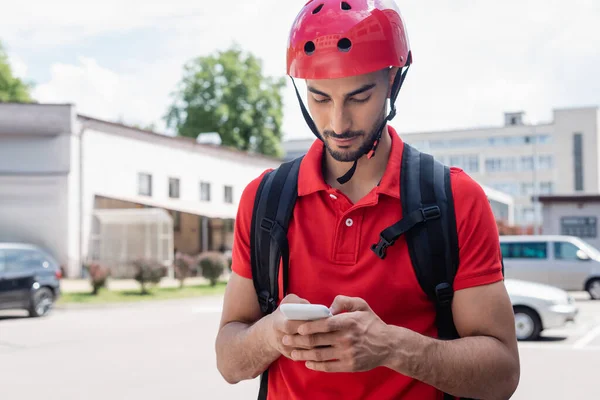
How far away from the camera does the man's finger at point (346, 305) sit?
172 cm

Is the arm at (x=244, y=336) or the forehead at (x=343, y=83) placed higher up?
the forehead at (x=343, y=83)

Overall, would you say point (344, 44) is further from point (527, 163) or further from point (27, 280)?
point (527, 163)

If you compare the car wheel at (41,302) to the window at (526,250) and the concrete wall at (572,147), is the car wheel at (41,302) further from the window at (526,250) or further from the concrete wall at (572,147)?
Result: the concrete wall at (572,147)

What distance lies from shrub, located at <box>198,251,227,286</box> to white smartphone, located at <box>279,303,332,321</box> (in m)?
29.4

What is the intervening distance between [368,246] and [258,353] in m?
0.39

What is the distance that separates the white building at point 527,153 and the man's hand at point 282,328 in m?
94.7

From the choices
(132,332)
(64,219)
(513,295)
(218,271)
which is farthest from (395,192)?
(64,219)

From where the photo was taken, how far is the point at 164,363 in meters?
11.2

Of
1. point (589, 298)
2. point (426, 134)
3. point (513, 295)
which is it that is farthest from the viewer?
point (426, 134)

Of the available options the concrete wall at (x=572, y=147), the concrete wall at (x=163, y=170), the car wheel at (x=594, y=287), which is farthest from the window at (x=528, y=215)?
the car wheel at (x=594, y=287)

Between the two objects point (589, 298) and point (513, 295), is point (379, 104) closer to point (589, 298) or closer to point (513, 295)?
point (513, 295)

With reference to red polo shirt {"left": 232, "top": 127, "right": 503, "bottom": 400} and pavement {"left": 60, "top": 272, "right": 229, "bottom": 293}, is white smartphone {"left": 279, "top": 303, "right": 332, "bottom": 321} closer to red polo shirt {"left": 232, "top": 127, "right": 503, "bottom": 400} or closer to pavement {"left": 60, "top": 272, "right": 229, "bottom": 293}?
red polo shirt {"left": 232, "top": 127, "right": 503, "bottom": 400}

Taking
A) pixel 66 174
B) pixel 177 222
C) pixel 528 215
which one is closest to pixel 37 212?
pixel 66 174

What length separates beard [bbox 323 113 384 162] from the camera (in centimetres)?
206
